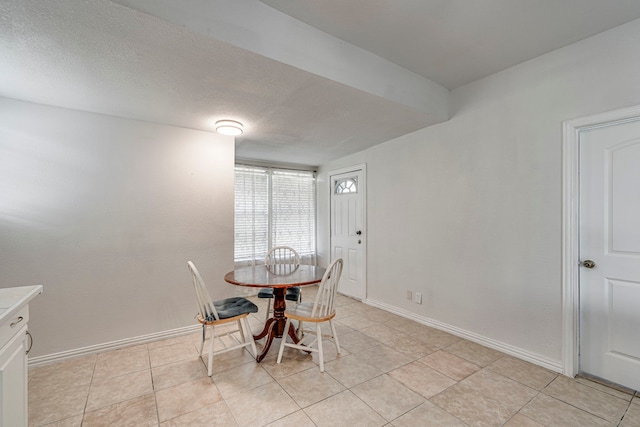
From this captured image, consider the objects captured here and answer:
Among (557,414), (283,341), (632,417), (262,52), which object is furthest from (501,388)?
(262,52)

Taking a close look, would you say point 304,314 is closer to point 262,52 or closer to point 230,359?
point 230,359

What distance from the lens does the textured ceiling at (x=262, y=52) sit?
1.52 metres

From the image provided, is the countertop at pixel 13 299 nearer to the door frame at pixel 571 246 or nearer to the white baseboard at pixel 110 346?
the white baseboard at pixel 110 346

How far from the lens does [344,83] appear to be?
2123 mm

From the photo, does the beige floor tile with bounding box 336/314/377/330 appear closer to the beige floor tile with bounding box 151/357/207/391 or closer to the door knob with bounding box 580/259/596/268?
the beige floor tile with bounding box 151/357/207/391

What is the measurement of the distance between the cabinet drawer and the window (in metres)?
3.23

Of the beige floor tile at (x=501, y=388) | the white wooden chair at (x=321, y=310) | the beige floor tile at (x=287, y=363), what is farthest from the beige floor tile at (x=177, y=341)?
the beige floor tile at (x=501, y=388)

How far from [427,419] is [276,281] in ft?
4.56

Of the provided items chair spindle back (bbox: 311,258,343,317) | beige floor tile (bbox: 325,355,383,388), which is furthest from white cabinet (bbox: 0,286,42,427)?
beige floor tile (bbox: 325,355,383,388)

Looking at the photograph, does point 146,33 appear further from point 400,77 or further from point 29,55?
point 400,77

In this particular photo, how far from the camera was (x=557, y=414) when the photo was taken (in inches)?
68.3

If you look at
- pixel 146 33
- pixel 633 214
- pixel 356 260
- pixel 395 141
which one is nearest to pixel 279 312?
pixel 356 260

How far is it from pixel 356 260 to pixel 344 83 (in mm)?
2755

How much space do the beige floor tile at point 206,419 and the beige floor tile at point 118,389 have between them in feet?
1.51
